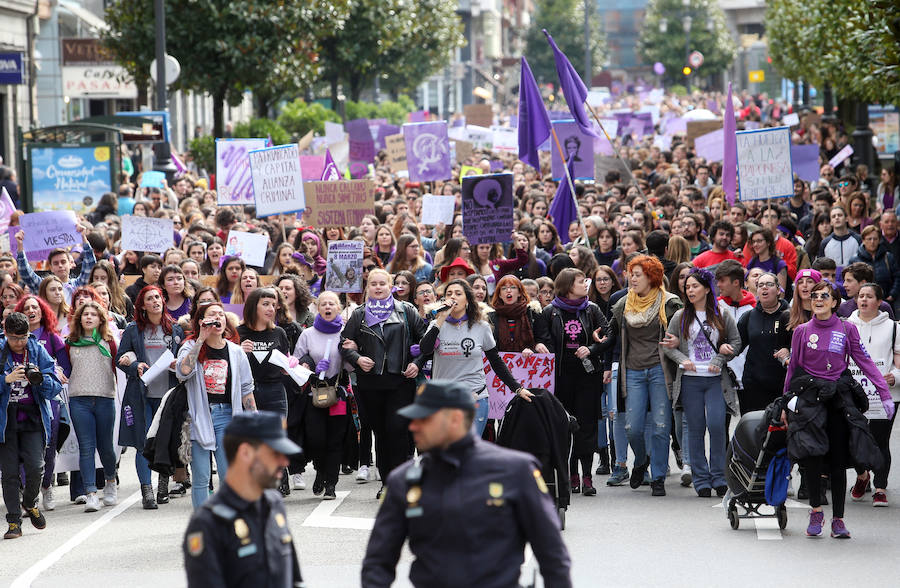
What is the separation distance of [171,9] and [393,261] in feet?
58.7

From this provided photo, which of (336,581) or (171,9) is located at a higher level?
(171,9)

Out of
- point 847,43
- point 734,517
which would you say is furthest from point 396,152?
point 734,517

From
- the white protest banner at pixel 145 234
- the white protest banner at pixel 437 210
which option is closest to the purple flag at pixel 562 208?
the white protest banner at pixel 437 210

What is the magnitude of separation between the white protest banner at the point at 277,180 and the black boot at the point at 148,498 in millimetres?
6101

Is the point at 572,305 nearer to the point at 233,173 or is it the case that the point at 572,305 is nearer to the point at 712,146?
the point at 233,173

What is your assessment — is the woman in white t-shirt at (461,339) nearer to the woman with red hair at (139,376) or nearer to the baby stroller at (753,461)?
the baby stroller at (753,461)

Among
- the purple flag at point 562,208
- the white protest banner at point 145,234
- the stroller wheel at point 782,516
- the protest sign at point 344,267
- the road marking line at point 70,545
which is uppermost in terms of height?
the purple flag at point 562,208

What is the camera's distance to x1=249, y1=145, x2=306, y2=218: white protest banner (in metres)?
16.5

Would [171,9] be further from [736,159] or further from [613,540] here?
[613,540]

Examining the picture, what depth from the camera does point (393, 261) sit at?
13844 millimetres

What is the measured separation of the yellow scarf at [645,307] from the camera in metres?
10.8

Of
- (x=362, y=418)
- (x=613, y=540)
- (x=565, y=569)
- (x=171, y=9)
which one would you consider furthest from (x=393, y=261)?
(x=171, y=9)

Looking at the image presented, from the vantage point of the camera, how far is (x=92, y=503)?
10.7 metres

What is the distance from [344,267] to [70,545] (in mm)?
4254
